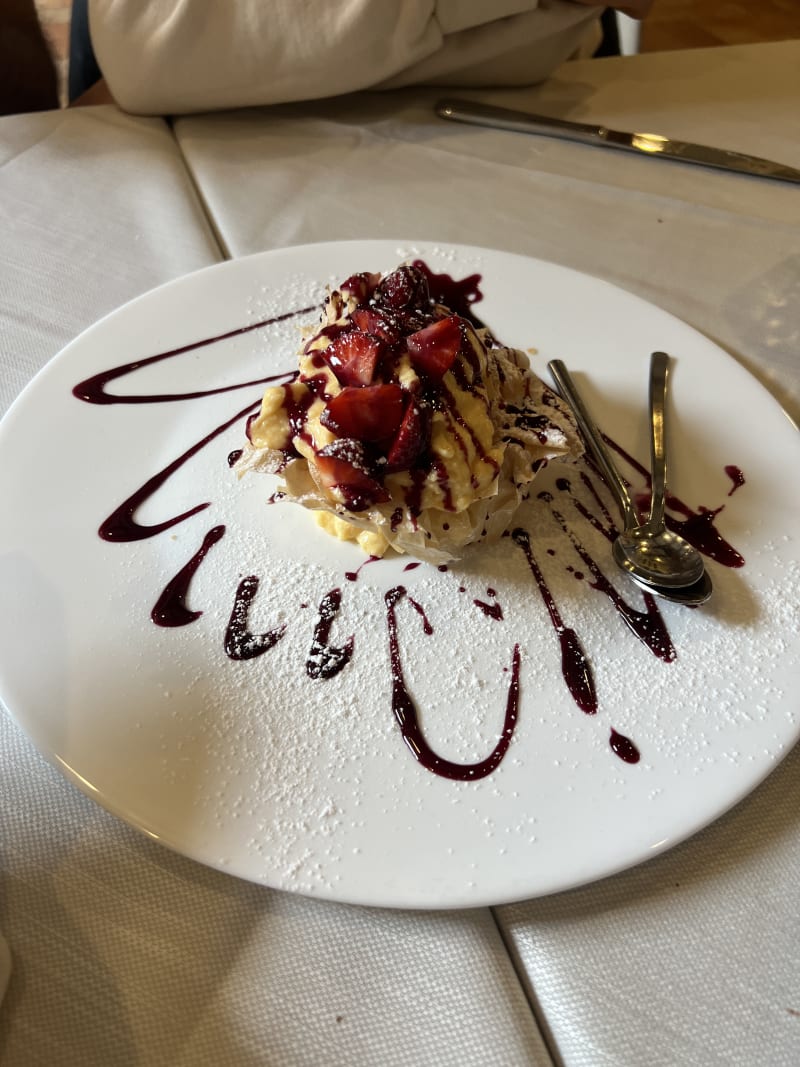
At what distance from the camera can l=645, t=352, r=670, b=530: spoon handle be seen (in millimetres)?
1104

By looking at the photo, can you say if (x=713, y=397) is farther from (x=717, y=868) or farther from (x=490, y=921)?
(x=490, y=921)

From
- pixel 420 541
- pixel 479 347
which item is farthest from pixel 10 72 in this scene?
pixel 420 541

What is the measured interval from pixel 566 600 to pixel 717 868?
14.1 inches

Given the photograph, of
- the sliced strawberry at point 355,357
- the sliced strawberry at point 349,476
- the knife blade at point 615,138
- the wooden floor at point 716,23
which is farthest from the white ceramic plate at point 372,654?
the wooden floor at point 716,23

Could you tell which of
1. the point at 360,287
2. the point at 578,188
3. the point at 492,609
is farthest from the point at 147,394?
the point at 578,188

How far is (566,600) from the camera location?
1.04 metres

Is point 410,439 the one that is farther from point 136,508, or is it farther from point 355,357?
point 136,508

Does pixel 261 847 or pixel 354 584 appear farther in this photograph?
pixel 354 584

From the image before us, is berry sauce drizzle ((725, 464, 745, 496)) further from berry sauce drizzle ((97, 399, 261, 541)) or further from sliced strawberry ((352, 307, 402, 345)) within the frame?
berry sauce drizzle ((97, 399, 261, 541))

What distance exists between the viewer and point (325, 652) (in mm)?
988

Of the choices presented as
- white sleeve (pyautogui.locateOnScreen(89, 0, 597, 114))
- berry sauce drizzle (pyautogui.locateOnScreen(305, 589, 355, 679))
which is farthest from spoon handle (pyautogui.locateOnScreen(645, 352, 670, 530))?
white sleeve (pyautogui.locateOnScreen(89, 0, 597, 114))

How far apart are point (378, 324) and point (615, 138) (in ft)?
3.76

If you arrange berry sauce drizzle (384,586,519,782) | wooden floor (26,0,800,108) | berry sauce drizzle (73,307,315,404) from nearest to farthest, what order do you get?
berry sauce drizzle (384,586,519,782), berry sauce drizzle (73,307,315,404), wooden floor (26,0,800,108)

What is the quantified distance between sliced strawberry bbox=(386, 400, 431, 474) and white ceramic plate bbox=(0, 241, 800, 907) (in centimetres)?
17
